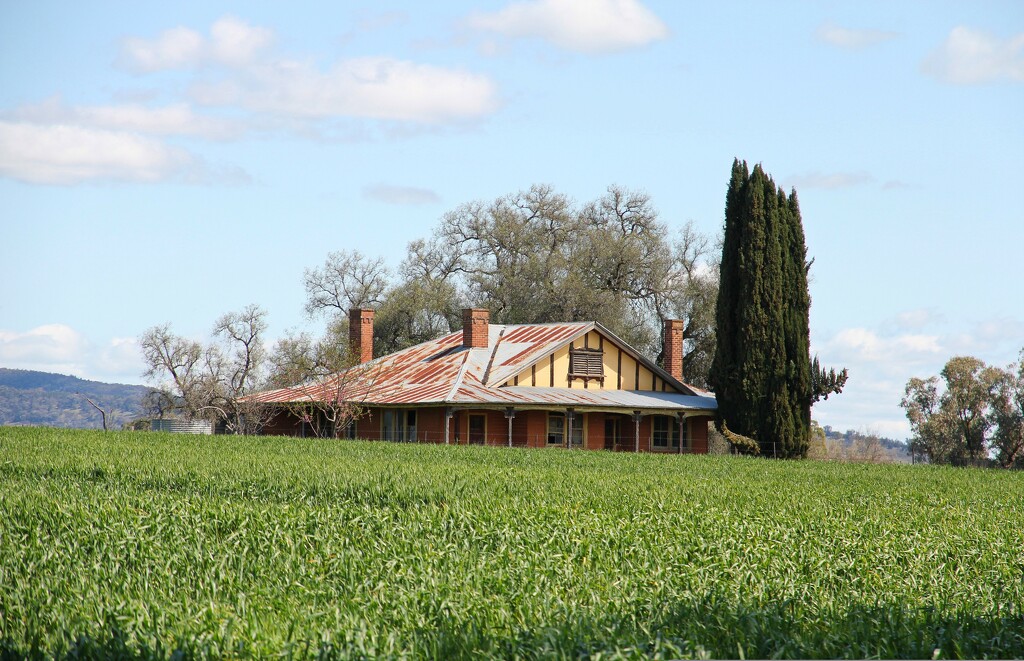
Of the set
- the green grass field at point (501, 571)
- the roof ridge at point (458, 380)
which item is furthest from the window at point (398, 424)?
the green grass field at point (501, 571)

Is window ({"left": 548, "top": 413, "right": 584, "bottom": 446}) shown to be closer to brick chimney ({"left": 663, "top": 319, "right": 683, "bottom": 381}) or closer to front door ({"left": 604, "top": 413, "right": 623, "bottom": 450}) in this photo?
front door ({"left": 604, "top": 413, "right": 623, "bottom": 450})

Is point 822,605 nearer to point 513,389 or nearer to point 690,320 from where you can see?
point 513,389

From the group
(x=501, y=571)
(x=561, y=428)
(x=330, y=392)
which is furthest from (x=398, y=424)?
(x=501, y=571)

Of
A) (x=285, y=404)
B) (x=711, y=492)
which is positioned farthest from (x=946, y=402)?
(x=711, y=492)

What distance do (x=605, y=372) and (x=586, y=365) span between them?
95cm

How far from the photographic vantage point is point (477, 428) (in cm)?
4047

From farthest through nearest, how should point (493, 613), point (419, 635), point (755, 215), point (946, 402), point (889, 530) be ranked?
point (946, 402)
point (755, 215)
point (889, 530)
point (493, 613)
point (419, 635)

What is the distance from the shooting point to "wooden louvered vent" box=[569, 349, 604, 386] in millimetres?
41188

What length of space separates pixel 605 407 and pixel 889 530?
2696 cm

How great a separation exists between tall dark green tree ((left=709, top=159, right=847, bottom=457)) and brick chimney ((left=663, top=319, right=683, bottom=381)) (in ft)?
22.3

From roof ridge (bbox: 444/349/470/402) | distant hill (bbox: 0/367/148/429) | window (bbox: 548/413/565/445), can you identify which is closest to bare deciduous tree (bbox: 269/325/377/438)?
roof ridge (bbox: 444/349/470/402)

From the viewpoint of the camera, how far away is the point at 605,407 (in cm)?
3912

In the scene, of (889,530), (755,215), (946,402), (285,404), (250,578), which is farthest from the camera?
(946,402)

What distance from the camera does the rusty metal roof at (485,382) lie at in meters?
38.2
